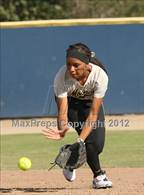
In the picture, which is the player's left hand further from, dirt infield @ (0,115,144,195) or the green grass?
the green grass

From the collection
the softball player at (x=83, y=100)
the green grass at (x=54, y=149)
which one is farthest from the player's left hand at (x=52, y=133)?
the green grass at (x=54, y=149)

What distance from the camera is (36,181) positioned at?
8797 millimetres

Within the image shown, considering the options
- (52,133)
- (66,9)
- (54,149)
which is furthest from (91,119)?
(66,9)

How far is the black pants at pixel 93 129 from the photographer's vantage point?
7.52 m

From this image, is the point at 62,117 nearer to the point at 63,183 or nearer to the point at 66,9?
the point at 63,183

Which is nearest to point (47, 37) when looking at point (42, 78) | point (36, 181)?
point (42, 78)

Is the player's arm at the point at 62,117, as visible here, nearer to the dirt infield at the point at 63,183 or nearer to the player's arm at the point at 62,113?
the player's arm at the point at 62,113

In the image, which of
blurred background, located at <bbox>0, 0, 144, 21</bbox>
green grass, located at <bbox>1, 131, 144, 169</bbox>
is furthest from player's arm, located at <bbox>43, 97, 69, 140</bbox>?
blurred background, located at <bbox>0, 0, 144, 21</bbox>

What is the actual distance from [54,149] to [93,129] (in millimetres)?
4678

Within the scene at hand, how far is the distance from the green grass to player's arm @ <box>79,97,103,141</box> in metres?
2.97

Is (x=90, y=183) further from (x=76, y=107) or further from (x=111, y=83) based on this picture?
(x=111, y=83)

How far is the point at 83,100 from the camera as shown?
760 centimetres

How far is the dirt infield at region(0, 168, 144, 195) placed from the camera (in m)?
7.54

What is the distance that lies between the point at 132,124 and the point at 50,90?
7.49 ft
